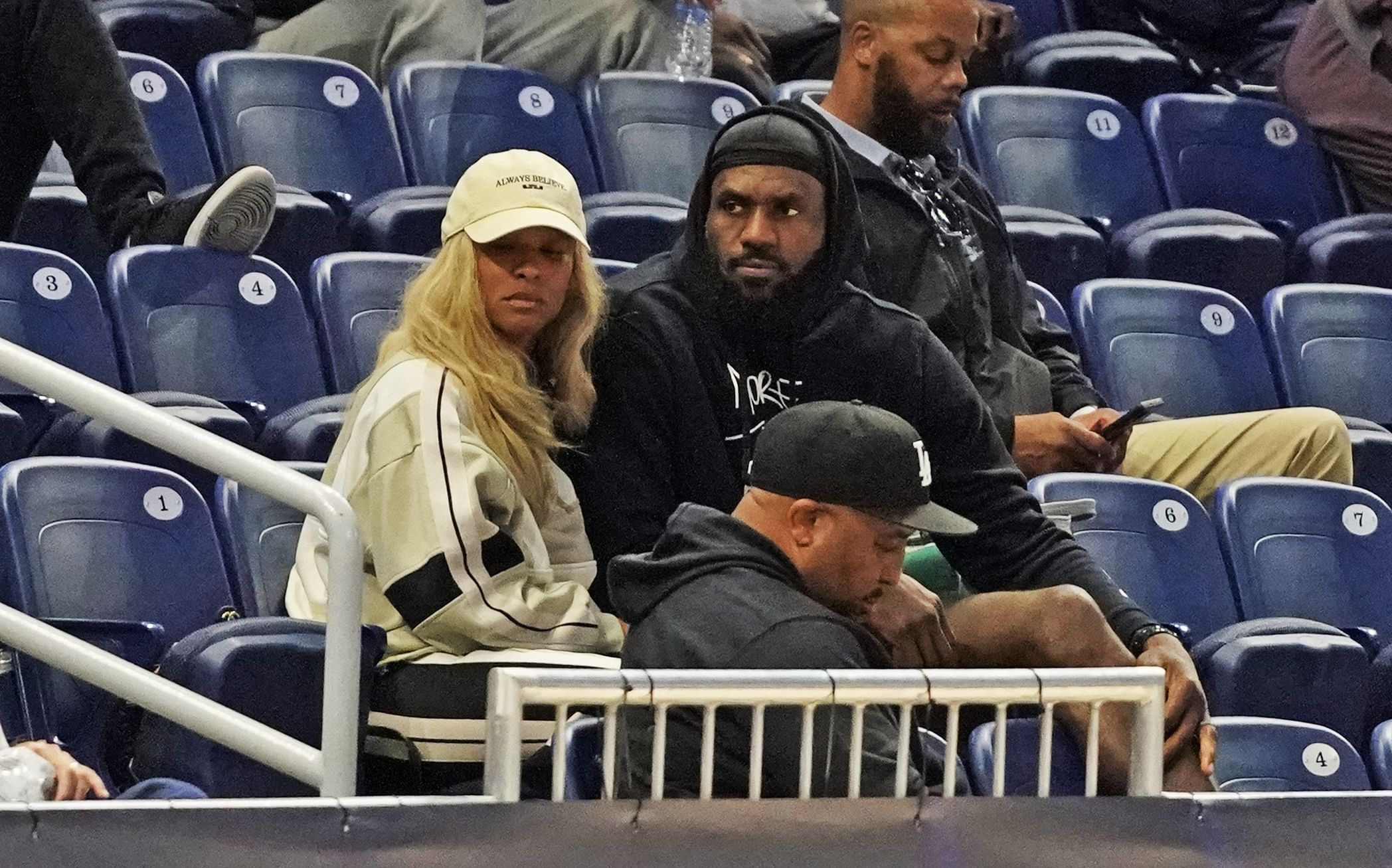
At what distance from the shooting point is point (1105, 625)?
2834mm

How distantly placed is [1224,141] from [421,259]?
207 centimetres

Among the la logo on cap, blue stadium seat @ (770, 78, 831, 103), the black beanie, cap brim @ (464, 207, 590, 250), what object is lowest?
the la logo on cap

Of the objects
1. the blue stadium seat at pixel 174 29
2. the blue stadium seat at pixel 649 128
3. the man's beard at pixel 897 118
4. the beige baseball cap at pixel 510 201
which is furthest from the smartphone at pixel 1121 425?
the blue stadium seat at pixel 174 29

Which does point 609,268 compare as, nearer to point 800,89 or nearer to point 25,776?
point 800,89

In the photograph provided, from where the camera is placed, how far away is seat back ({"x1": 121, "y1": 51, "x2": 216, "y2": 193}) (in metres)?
4.21

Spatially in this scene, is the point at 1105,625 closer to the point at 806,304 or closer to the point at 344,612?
the point at 806,304

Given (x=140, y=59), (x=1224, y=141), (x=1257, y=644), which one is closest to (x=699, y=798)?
(x=1257, y=644)

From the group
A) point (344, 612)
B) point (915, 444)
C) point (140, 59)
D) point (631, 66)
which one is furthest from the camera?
point (631, 66)

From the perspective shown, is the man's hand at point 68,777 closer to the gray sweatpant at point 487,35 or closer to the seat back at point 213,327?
the seat back at point 213,327

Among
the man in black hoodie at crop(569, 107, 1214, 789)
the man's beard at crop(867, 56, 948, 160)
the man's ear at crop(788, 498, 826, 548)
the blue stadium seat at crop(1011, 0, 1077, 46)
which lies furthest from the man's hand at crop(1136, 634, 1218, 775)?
the blue stadium seat at crop(1011, 0, 1077, 46)

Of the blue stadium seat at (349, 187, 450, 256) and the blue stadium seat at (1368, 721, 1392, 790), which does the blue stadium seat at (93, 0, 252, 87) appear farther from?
the blue stadium seat at (1368, 721, 1392, 790)

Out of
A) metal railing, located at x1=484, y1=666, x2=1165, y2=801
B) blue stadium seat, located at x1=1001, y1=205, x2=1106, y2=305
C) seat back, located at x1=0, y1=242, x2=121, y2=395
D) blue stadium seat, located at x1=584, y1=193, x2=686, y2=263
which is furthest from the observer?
blue stadium seat, located at x1=1001, y1=205, x2=1106, y2=305

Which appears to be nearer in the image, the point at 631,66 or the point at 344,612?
the point at 344,612

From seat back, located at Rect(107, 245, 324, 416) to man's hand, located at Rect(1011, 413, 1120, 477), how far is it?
1067 mm
